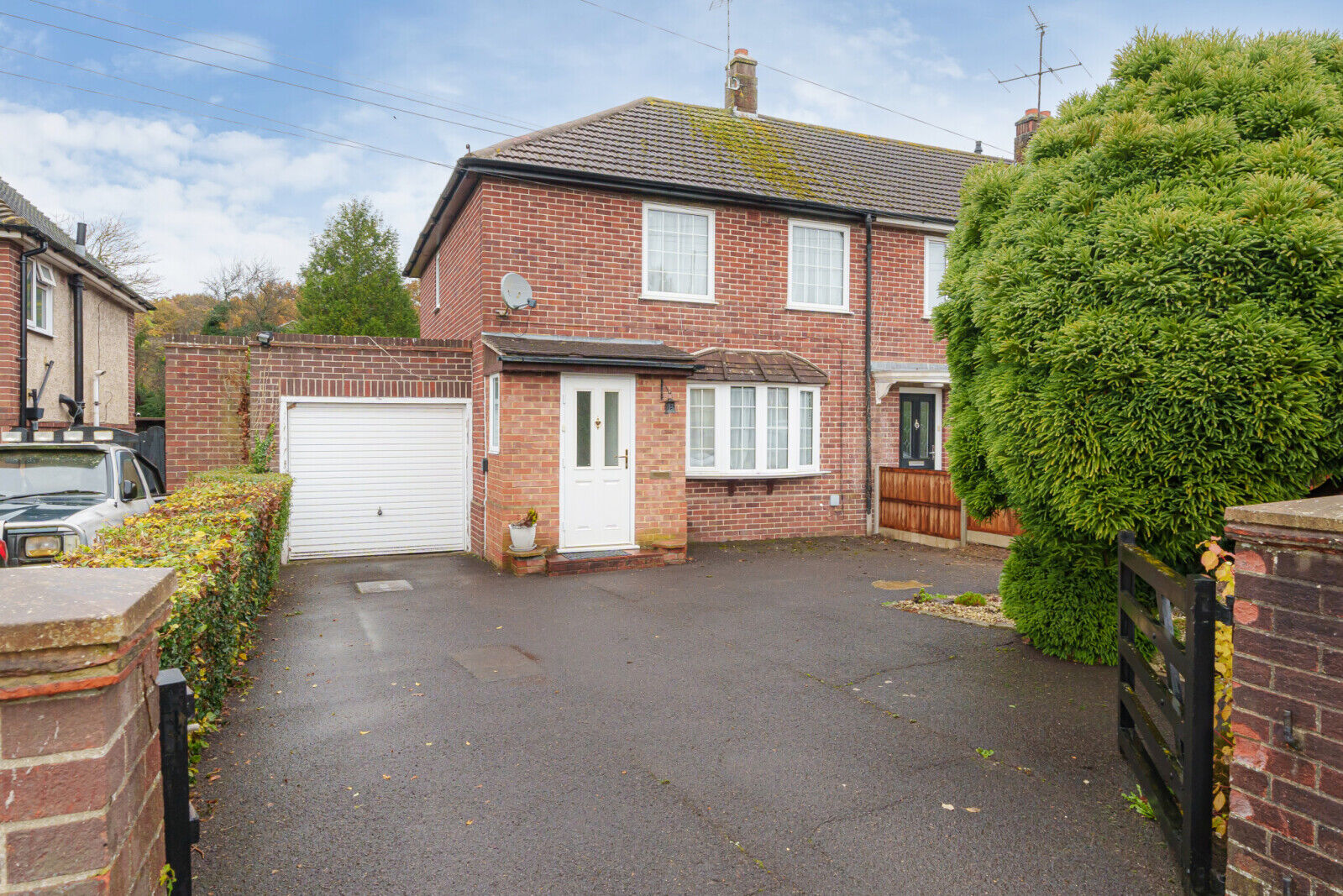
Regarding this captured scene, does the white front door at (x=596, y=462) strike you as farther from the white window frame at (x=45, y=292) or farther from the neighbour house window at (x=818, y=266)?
the white window frame at (x=45, y=292)

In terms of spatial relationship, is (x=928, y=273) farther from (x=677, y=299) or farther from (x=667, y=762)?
(x=667, y=762)

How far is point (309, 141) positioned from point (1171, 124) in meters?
17.1

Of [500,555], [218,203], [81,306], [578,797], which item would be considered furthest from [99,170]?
[578,797]

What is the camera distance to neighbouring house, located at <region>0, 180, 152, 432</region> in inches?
510

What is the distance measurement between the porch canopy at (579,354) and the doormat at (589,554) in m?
2.41

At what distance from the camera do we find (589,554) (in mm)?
10273

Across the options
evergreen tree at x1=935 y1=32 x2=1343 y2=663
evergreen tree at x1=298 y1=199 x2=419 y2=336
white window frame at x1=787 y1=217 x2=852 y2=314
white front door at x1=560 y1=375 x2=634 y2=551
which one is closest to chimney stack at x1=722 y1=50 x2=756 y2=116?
white window frame at x1=787 y1=217 x2=852 y2=314

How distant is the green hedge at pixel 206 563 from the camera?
3.76 m

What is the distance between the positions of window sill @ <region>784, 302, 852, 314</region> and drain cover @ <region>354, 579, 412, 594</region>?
7340 mm

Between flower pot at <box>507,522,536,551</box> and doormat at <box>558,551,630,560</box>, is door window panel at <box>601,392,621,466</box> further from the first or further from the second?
flower pot at <box>507,522,536,551</box>

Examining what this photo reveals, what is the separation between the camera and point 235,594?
203 inches

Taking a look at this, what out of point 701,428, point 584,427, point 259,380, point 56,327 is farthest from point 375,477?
point 56,327

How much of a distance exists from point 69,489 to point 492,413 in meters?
4.70

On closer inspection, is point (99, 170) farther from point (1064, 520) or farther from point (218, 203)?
point (1064, 520)
